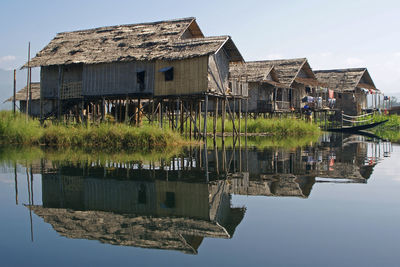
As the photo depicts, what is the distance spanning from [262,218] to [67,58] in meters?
20.2

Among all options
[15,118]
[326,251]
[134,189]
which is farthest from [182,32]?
[326,251]

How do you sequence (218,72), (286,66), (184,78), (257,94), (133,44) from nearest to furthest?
1. (184,78)
2. (218,72)
3. (133,44)
4. (257,94)
5. (286,66)

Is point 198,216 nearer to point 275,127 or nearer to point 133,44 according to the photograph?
point 133,44

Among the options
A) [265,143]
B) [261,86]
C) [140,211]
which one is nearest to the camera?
[140,211]

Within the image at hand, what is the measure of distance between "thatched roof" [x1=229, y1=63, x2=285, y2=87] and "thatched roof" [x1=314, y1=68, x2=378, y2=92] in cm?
1099

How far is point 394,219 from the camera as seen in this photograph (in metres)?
6.64

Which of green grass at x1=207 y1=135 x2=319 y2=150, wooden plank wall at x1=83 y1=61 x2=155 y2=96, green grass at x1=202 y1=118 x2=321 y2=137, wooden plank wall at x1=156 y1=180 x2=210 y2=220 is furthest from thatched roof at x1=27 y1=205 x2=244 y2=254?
green grass at x1=202 y1=118 x2=321 y2=137

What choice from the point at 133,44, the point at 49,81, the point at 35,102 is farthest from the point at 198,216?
the point at 35,102

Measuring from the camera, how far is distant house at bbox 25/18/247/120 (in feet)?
71.5

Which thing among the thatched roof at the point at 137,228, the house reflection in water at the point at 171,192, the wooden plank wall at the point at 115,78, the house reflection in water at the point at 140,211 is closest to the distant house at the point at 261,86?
the wooden plank wall at the point at 115,78

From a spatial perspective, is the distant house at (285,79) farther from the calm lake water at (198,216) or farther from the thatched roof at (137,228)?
the thatched roof at (137,228)

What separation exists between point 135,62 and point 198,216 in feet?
57.5

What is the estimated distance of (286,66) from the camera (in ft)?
119

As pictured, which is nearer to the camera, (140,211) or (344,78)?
(140,211)
